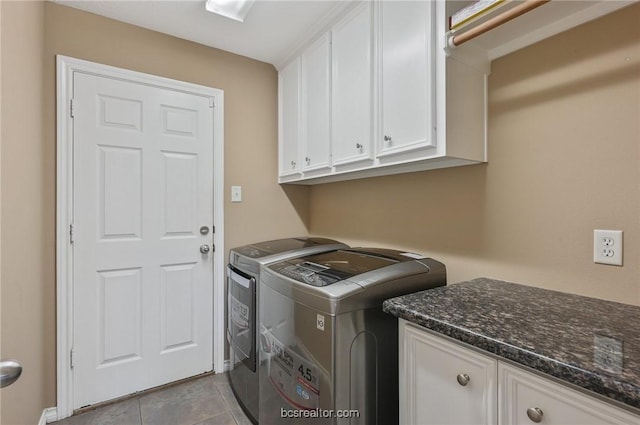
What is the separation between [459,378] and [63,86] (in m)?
2.37

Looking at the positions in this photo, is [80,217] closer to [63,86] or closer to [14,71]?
[63,86]

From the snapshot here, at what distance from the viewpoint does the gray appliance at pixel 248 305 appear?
1.68 m

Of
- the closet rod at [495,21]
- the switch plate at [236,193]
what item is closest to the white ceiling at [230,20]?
the closet rod at [495,21]

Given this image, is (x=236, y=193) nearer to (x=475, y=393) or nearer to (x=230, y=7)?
(x=230, y=7)

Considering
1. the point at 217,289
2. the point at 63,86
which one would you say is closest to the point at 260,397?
the point at 217,289

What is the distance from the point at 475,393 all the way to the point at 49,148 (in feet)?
7.54

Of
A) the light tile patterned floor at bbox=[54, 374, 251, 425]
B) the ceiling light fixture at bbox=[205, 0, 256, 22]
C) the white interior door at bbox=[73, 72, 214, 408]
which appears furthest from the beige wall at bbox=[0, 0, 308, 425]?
the ceiling light fixture at bbox=[205, 0, 256, 22]

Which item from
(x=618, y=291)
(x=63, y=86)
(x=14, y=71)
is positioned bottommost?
(x=618, y=291)

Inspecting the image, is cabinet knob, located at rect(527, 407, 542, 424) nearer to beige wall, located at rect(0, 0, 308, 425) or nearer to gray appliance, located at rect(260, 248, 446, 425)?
gray appliance, located at rect(260, 248, 446, 425)

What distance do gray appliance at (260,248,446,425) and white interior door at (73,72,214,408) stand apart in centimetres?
94

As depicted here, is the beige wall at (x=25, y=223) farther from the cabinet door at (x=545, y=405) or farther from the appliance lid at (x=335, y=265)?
the cabinet door at (x=545, y=405)

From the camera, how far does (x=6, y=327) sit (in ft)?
3.24

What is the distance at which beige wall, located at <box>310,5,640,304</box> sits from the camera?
1.05m

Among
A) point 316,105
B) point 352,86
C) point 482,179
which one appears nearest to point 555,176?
point 482,179
